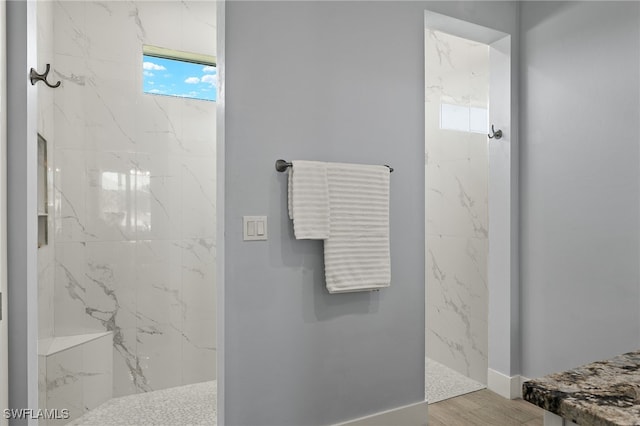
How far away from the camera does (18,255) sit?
141 centimetres

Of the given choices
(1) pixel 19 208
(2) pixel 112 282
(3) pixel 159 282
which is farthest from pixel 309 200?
(2) pixel 112 282

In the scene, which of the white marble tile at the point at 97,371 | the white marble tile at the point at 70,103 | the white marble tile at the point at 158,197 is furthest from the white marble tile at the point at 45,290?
the white marble tile at the point at 70,103

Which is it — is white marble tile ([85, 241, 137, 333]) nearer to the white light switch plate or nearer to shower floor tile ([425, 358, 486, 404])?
the white light switch plate

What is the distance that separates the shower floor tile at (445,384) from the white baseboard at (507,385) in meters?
0.12

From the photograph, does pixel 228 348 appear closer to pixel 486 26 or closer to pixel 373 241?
pixel 373 241

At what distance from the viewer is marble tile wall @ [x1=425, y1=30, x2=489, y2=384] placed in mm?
2949

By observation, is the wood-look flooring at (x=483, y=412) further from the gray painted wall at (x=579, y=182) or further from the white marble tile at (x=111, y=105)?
the white marble tile at (x=111, y=105)

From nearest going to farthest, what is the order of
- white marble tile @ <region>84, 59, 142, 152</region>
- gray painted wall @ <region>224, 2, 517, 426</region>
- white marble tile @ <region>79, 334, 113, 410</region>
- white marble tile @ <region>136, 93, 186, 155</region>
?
gray painted wall @ <region>224, 2, 517, 426</region> < white marble tile @ <region>79, 334, 113, 410</region> < white marble tile @ <region>84, 59, 142, 152</region> < white marble tile @ <region>136, 93, 186, 155</region>

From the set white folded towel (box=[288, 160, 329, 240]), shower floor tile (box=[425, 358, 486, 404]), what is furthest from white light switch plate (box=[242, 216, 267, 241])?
shower floor tile (box=[425, 358, 486, 404])

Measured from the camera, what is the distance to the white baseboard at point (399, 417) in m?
2.08

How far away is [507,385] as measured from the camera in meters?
2.58

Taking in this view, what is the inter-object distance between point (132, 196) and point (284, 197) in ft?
4.46

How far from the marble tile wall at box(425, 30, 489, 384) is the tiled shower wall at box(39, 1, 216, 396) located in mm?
1707

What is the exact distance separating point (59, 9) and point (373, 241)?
7.81ft
